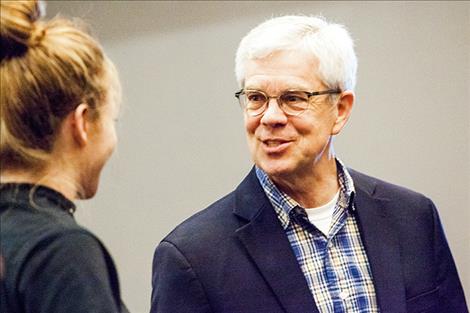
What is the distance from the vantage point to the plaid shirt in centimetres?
181

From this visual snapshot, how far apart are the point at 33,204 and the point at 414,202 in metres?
1.22

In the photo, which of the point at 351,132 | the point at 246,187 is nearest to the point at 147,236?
the point at 351,132

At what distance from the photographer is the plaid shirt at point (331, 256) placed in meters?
1.81

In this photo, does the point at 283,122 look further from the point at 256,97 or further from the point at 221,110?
the point at 221,110

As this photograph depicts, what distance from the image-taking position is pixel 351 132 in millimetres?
2680

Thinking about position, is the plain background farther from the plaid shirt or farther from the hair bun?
the hair bun

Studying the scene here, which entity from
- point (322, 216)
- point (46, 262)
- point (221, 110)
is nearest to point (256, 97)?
point (322, 216)

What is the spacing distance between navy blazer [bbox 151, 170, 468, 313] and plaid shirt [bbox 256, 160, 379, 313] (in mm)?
22

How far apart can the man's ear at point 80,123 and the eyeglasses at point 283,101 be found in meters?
0.78

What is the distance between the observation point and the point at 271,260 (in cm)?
182

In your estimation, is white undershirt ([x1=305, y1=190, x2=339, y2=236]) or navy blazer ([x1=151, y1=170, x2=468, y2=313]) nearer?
navy blazer ([x1=151, y1=170, x2=468, y2=313])

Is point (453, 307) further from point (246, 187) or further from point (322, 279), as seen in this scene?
point (246, 187)

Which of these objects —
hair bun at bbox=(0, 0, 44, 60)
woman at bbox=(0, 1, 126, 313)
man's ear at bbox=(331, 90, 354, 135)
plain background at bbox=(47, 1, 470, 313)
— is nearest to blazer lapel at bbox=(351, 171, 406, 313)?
man's ear at bbox=(331, 90, 354, 135)

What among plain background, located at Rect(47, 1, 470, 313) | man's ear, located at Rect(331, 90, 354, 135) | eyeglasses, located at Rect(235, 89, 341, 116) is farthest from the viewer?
plain background, located at Rect(47, 1, 470, 313)
